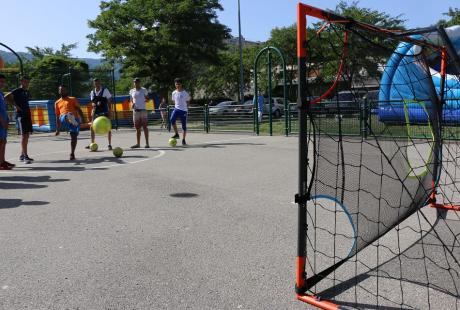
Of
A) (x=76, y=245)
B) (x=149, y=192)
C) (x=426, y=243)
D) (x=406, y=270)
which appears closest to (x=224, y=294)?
(x=406, y=270)

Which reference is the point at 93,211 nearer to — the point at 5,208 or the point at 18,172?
the point at 5,208

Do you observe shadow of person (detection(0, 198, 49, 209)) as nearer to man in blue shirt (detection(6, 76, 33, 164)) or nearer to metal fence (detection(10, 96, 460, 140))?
man in blue shirt (detection(6, 76, 33, 164))

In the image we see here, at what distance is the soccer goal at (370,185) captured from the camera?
3211 mm

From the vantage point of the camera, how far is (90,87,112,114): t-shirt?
11.6 metres

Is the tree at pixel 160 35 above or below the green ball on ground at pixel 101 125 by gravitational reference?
above

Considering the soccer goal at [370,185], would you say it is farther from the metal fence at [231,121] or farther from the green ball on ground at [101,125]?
the green ball on ground at [101,125]

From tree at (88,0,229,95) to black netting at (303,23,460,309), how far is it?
2977 cm

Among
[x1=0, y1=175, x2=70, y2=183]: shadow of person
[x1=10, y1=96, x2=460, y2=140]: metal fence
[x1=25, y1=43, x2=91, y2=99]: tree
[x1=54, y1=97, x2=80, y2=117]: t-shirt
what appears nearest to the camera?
[x1=10, y1=96, x2=460, y2=140]: metal fence

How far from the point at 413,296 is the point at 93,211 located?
159 inches

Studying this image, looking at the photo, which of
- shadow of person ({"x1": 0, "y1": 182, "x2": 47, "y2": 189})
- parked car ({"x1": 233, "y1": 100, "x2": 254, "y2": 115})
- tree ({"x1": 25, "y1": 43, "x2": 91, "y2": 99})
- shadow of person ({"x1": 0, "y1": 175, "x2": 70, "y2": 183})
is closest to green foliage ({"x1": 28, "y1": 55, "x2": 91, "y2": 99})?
tree ({"x1": 25, "y1": 43, "x2": 91, "y2": 99})

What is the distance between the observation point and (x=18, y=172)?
29.2 ft

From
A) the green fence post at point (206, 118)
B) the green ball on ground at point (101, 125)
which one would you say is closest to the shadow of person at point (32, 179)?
the green ball on ground at point (101, 125)

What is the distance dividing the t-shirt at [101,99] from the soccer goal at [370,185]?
305 inches

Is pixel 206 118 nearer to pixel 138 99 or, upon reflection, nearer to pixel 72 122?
pixel 138 99
